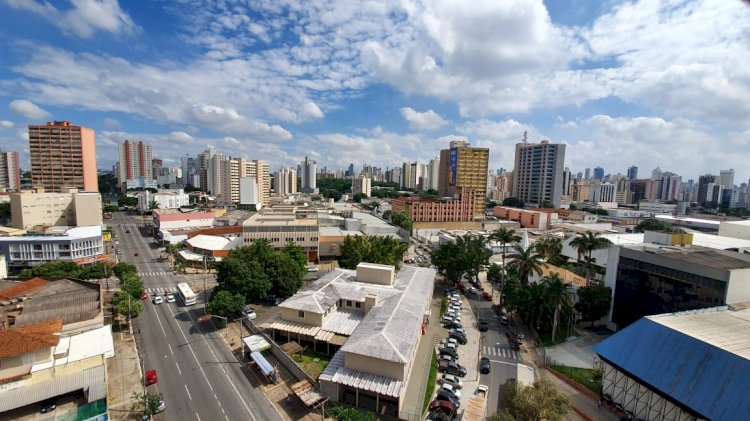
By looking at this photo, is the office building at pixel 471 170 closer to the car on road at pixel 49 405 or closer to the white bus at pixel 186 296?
the white bus at pixel 186 296

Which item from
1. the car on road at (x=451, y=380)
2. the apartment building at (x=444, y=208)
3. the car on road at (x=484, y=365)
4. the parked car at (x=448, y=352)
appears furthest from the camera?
the apartment building at (x=444, y=208)

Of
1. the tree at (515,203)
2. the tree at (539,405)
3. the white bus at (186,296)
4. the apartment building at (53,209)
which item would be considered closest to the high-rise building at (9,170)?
the apartment building at (53,209)

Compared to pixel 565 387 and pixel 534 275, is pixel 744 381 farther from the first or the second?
pixel 534 275

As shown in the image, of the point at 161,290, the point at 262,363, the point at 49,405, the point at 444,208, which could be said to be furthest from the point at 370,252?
the point at 444,208

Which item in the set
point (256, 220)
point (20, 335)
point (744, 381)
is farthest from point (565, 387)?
point (256, 220)

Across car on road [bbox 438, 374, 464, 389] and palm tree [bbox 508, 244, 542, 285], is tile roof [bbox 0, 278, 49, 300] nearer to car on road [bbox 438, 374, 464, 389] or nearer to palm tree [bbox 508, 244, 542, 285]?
car on road [bbox 438, 374, 464, 389]

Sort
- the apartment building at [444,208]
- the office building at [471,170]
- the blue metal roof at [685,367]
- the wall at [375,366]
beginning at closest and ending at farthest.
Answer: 1. the blue metal roof at [685,367]
2. the wall at [375,366]
3. the apartment building at [444,208]
4. the office building at [471,170]

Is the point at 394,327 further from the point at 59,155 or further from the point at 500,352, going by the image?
the point at 59,155

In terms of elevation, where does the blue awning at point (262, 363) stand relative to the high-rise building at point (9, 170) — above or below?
below
